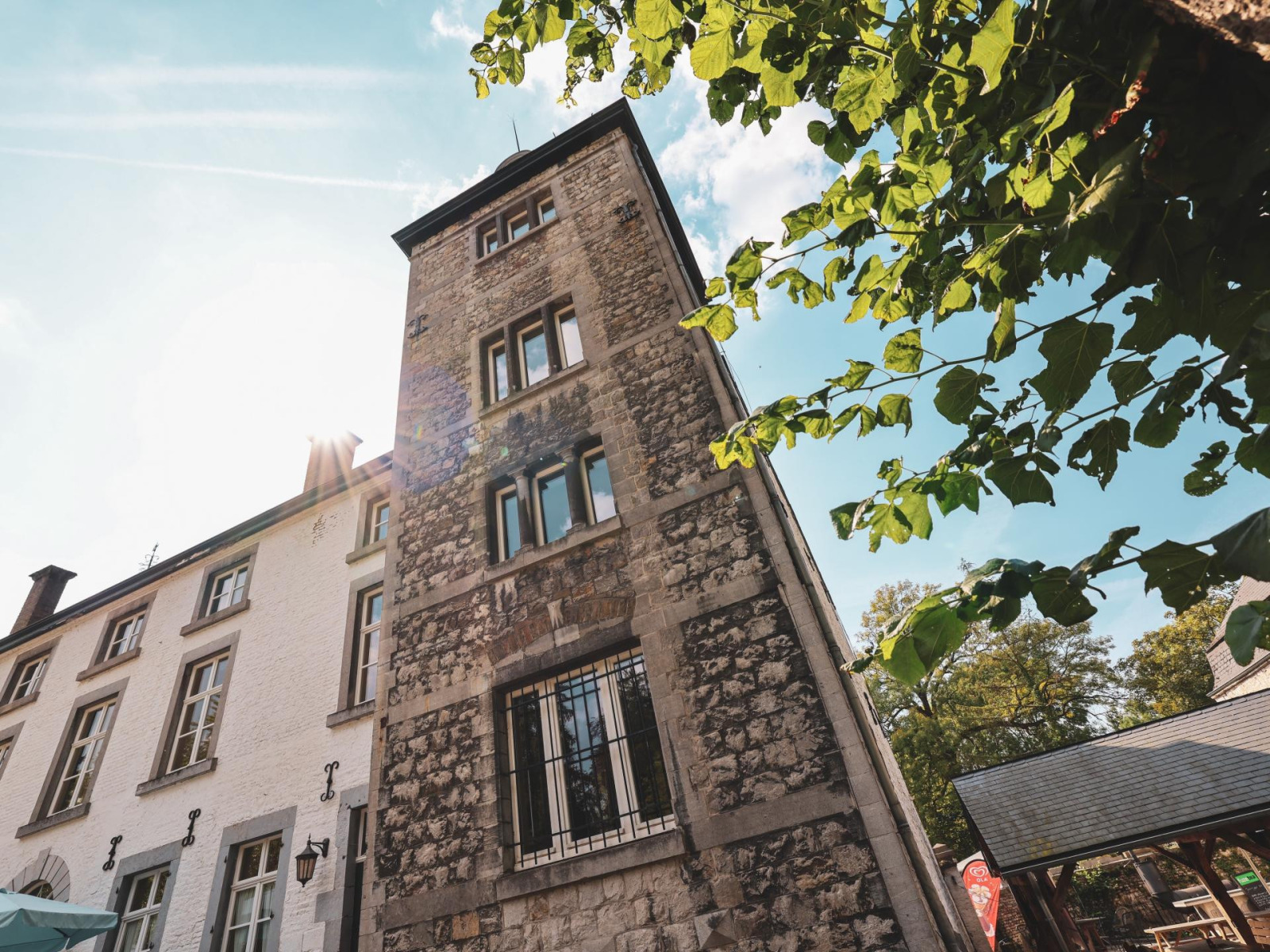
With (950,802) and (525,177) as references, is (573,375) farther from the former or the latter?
(950,802)

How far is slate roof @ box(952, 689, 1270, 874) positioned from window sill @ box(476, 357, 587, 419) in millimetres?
8097

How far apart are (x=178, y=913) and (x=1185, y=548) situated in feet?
37.1

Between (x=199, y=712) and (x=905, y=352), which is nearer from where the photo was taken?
(x=905, y=352)

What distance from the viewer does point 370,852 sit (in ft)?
21.1

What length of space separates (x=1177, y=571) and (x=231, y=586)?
540 inches

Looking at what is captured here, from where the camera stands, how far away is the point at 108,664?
12.3m

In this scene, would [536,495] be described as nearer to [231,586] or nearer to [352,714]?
[352,714]

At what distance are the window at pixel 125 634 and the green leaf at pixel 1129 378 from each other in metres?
15.5

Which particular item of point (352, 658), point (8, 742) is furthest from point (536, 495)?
point (8, 742)

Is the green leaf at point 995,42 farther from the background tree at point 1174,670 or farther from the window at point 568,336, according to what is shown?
the background tree at point 1174,670

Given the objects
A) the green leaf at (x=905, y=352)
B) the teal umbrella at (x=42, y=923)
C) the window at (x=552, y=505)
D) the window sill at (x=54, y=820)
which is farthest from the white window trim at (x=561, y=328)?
the window sill at (x=54, y=820)

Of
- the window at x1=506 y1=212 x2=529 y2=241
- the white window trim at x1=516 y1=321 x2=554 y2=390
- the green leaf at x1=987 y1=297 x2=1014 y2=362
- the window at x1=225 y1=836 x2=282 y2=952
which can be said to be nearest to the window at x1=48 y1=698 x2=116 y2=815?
the window at x1=225 y1=836 x2=282 y2=952

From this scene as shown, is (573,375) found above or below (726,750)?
above

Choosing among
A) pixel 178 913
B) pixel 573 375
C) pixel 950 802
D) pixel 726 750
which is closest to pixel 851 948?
pixel 726 750
